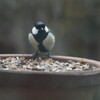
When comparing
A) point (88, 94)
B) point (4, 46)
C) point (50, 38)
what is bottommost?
point (4, 46)

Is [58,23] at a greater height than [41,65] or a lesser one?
lesser

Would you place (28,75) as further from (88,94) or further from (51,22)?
(51,22)

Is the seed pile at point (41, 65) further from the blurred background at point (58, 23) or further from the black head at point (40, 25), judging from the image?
the blurred background at point (58, 23)

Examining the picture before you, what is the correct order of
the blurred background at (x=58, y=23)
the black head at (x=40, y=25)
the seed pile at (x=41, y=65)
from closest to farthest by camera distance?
1. the seed pile at (x=41, y=65)
2. the black head at (x=40, y=25)
3. the blurred background at (x=58, y=23)

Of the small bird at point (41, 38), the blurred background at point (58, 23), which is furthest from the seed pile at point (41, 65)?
the blurred background at point (58, 23)

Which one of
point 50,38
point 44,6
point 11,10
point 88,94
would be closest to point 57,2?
point 44,6

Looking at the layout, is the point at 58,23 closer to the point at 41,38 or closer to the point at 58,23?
the point at 58,23

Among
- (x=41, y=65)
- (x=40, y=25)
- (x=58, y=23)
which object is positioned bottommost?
(x=58, y=23)

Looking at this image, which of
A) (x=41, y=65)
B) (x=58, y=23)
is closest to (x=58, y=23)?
(x=58, y=23)
